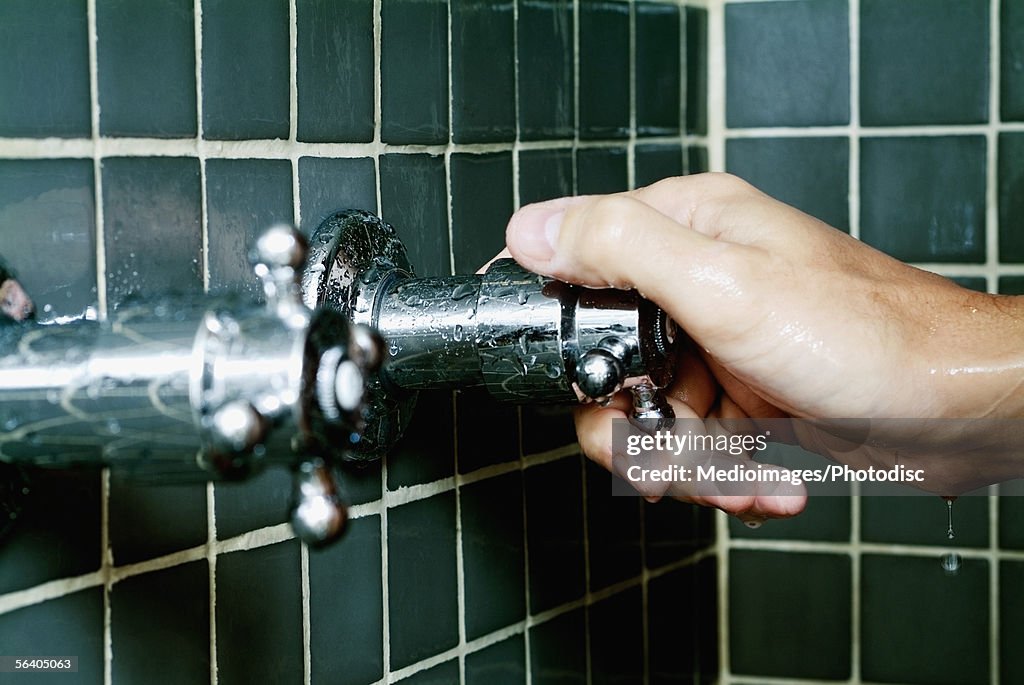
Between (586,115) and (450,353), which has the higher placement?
(586,115)

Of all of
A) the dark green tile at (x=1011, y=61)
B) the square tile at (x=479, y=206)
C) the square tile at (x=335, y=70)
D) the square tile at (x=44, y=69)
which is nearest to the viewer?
the square tile at (x=44, y=69)

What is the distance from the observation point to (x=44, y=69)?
0.45m

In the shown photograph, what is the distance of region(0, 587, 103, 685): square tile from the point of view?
45 centimetres

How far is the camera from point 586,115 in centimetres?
78

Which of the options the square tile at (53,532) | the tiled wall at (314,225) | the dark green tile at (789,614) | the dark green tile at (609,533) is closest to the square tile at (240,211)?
the tiled wall at (314,225)

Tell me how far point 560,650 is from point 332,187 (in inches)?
14.5

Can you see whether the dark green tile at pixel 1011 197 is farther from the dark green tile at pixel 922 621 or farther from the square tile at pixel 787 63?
the dark green tile at pixel 922 621

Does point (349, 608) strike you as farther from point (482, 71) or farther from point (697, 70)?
point (697, 70)

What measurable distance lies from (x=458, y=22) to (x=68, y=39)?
0.85 feet

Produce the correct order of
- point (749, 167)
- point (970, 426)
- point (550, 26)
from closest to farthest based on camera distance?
1. point (970, 426)
2. point (550, 26)
3. point (749, 167)

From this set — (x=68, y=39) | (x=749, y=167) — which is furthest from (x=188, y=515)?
(x=749, y=167)

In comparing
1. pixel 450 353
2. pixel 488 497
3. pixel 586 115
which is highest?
pixel 586 115

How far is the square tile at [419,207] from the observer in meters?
0.62

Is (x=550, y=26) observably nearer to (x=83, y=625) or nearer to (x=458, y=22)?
(x=458, y=22)
